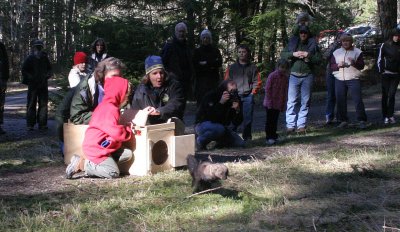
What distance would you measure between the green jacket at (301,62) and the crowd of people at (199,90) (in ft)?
0.06

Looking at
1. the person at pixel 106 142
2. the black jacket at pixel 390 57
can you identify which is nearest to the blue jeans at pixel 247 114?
the black jacket at pixel 390 57

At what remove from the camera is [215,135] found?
8.93 m

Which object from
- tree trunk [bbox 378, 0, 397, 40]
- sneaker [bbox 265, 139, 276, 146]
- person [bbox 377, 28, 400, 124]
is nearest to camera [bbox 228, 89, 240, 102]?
sneaker [bbox 265, 139, 276, 146]

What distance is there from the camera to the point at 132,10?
18891 millimetres

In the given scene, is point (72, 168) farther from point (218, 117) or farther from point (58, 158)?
point (218, 117)

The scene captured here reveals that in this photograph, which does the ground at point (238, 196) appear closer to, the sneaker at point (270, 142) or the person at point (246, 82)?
the sneaker at point (270, 142)

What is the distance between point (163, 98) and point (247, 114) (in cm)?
318

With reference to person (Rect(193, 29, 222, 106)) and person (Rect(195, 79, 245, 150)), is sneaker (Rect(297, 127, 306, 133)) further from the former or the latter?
person (Rect(195, 79, 245, 150))

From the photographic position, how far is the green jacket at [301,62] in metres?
11.0

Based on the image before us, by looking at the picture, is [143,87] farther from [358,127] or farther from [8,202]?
[358,127]

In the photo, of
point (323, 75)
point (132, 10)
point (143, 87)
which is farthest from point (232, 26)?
point (143, 87)

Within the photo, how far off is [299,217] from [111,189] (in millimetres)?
2192

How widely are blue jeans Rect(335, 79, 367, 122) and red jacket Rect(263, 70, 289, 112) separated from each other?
1.78 metres

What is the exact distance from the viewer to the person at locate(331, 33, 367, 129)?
11328mm
